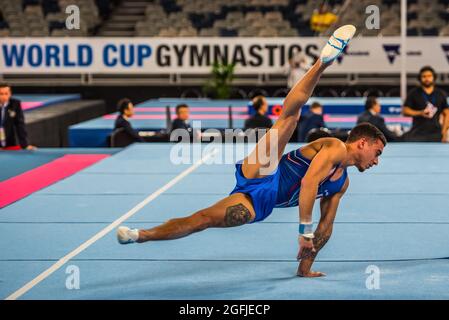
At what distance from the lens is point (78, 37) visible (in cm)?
1970

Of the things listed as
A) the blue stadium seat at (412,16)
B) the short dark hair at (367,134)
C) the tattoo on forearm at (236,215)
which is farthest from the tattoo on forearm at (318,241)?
the blue stadium seat at (412,16)

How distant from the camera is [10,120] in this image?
32.8 ft

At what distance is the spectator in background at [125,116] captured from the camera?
10.6m

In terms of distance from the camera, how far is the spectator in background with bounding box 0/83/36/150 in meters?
9.98

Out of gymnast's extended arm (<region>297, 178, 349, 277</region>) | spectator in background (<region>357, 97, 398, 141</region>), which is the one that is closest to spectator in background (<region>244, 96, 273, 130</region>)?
spectator in background (<region>357, 97, 398, 141</region>)

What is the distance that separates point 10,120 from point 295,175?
584 centimetres

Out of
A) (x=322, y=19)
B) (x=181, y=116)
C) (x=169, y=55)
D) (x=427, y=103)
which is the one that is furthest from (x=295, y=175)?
(x=169, y=55)

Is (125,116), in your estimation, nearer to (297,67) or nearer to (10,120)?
(10,120)

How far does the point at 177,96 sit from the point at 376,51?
4662 mm

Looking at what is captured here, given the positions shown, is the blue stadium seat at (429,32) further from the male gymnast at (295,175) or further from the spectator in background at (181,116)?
the male gymnast at (295,175)

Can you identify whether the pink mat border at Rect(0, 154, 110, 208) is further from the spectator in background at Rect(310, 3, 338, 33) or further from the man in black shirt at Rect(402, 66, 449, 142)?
the spectator in background at Rect(310, 3, 338, 33)

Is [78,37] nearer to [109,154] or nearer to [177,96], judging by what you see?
[177,96]

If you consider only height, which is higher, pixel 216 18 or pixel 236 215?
pixel 216 18

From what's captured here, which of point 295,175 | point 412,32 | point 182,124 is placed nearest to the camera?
point 295,175
